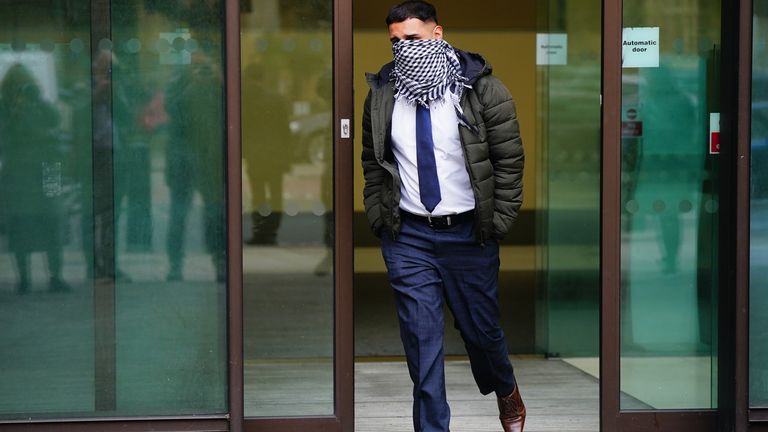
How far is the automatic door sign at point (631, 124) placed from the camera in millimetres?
5734

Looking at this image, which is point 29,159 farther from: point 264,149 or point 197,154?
point 264,149

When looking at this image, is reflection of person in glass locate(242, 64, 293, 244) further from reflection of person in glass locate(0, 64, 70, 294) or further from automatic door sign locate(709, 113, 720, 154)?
automatic door sign locate(709, 113, 720, 154)

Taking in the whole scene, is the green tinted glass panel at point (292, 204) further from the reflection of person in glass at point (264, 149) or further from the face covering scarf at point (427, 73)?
the face covering scarf at point (427, 73)

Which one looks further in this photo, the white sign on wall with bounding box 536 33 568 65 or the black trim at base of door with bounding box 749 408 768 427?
the white sign on wall with bounding box 536 33 568 65

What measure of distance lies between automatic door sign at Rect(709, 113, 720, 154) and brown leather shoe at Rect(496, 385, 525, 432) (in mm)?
1432

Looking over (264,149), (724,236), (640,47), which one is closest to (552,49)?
(640,47)

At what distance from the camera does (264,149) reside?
5754 millimetres

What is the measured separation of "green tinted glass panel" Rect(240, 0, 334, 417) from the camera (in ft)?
18.4

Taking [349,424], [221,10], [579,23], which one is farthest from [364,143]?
[579,23]

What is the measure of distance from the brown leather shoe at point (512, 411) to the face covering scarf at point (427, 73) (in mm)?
1237

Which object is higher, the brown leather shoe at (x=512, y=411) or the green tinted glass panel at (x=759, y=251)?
the green tinted glass panel at (x=759, y=251)

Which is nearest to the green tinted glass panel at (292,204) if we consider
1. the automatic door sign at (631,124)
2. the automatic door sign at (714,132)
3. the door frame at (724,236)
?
the door frame at (724,236)

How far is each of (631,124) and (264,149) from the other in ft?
5.45

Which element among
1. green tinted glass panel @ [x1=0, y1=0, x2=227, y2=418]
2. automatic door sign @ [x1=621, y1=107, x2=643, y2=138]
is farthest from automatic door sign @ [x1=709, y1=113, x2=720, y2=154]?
green tinted glass panel @ [x1=0, y1=0, x2=227, y2=418]
